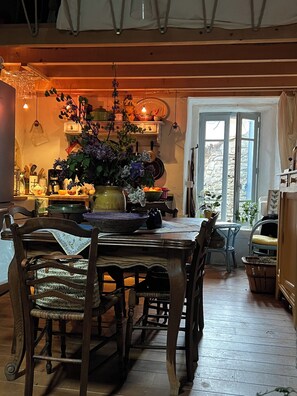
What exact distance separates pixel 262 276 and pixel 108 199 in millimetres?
2276

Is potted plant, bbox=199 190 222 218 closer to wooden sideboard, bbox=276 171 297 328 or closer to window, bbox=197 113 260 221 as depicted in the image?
window, bbox=197 113 260 221

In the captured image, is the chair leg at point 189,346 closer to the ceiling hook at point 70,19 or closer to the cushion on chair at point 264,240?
the ceiling hook at point 70,19

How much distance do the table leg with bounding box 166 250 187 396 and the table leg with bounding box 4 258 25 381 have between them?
84 centimetres

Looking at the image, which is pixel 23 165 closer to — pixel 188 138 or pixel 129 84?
pixel 129 84

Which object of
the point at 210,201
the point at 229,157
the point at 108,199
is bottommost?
the point at 210,201

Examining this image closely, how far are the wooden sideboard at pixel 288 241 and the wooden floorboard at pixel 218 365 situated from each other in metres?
0.25

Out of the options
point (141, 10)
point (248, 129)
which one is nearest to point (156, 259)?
point (141, 10)

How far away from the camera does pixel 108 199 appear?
245cm

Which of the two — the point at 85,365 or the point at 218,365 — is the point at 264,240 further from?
the point at 85,365

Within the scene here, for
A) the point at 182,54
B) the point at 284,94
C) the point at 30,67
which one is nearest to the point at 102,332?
the point at 182,54

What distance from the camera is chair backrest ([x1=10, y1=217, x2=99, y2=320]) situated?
1746 millimetres

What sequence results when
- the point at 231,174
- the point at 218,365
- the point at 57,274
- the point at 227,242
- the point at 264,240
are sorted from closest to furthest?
the point at 57,274 < the point at 218,365 < the point at 264,240 < the point at 227,242 < the point at 231,174

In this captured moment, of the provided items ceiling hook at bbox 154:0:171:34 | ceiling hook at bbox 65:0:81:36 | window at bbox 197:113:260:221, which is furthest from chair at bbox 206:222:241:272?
ceiling hook at bbox 65:0:81:36

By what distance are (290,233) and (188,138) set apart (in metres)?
2.78
